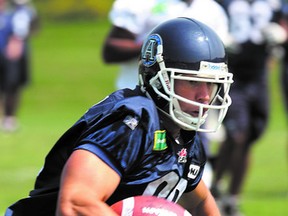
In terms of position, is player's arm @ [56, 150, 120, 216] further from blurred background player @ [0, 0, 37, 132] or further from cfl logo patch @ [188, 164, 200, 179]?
blurred background player @ [0, 0, 37, 132]

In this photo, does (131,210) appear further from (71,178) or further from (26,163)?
(26,163)

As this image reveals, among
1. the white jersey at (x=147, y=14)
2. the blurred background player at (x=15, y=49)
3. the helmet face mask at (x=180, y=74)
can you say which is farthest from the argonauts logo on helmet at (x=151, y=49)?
the blurred background player at (x=15, y=49)

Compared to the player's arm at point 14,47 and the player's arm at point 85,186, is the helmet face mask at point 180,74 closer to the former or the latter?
the player's arm at point 85,186

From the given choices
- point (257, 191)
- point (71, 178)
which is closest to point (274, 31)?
point (257, 191)

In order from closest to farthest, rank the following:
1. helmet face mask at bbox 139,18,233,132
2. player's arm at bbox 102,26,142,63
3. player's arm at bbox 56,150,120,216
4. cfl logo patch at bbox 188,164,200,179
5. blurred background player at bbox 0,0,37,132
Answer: player's arm at bbox 56,150,120,216
helmet face mask at bbox 139,18,233,132
cfl logo patch at bbox 188,164,200,179
player's arm at bbox 102,26,142,63
blurred background player at bbox 0,0,37,132

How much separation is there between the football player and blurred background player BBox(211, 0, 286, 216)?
4.15 meters

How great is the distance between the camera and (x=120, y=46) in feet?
20.5

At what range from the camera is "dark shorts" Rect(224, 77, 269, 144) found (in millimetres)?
8188

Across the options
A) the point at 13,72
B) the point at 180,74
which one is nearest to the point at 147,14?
the point at 180,74

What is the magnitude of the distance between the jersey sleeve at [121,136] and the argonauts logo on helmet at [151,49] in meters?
0.28

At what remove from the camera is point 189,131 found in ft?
12.8

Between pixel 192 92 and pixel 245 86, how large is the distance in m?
4.71

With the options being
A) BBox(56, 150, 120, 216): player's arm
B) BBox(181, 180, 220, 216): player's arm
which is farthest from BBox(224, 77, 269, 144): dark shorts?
BBox(56, 150, 120, 216): player's arm

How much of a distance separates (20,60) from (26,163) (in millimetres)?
4693
